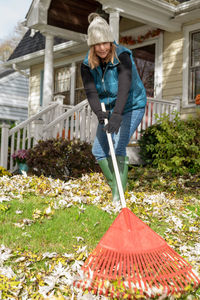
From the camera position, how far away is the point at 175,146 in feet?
22.9

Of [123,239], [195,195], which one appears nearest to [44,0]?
[195,195]

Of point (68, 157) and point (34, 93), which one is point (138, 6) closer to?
point (68, 157)

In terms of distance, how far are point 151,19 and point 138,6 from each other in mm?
528

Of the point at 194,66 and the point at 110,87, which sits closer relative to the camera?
the point at 110,87

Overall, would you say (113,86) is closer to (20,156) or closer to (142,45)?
(20,156)

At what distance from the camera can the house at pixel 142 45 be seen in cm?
828

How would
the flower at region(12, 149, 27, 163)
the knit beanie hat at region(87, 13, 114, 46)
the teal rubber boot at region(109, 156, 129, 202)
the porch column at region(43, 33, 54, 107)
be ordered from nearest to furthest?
the knit beanie hat at region(87, 13, 114, 46) < the teal rubber boot at region(109, 156, 129, 202) < the flower at region(12, 149, 27, 163) < the porch column at region(43, 33, 54, 107)

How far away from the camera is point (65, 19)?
10.2m

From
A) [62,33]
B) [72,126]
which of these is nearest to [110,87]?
[72,126]

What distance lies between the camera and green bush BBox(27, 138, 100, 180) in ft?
22.3

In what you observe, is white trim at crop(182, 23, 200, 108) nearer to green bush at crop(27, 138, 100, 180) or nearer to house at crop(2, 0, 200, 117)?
house at crop(2, 0, 200, 117)

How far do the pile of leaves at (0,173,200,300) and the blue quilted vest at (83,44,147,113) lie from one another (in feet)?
3.65

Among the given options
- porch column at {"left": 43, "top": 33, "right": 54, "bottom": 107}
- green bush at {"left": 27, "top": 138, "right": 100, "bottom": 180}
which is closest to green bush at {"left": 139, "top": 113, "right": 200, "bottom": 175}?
green bush at {"left": 27, "top": 138, "right": 100, "bottom": 180}

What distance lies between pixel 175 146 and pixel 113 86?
3685 millimetres
